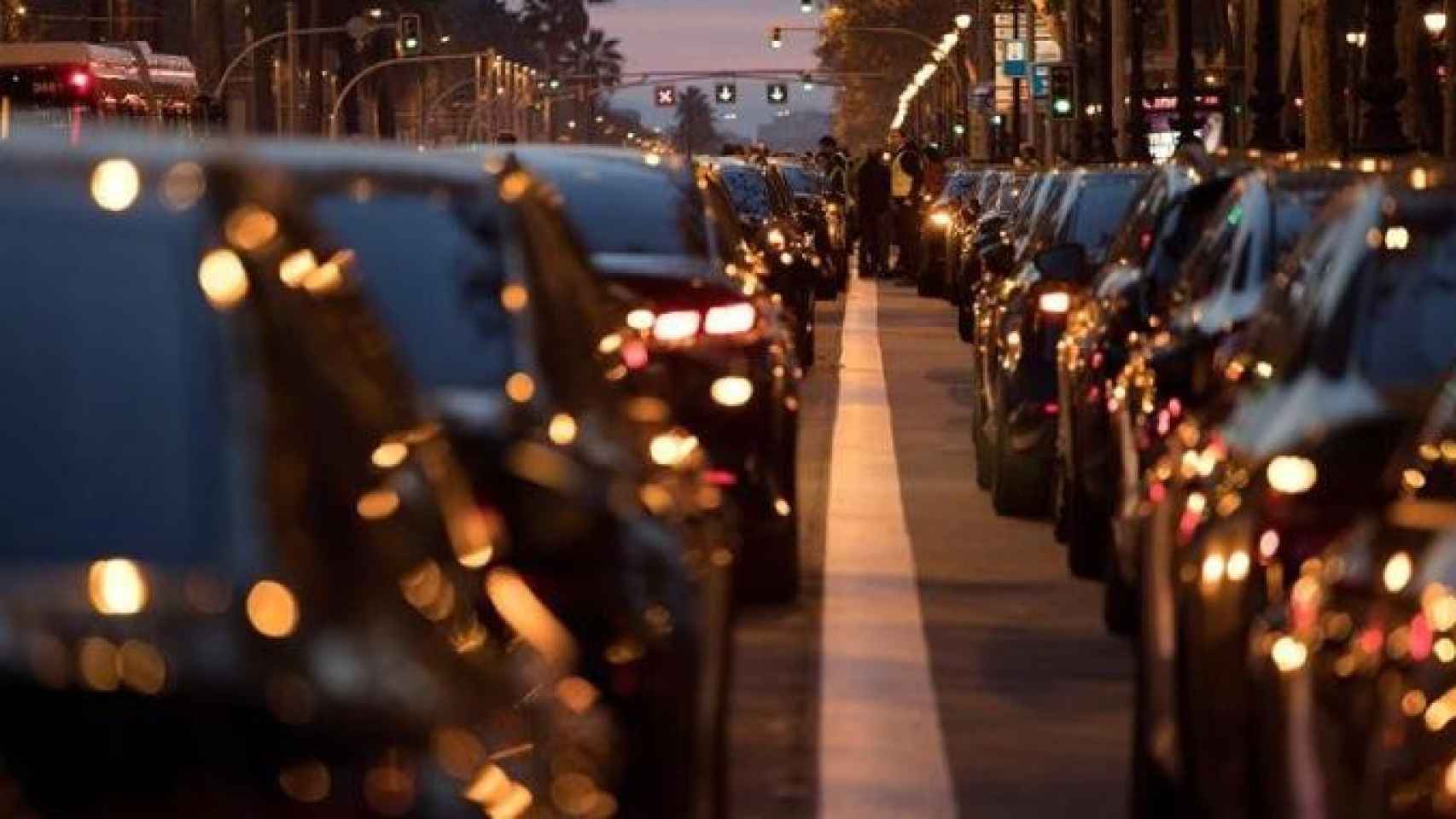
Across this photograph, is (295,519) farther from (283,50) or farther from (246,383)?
(283,50)

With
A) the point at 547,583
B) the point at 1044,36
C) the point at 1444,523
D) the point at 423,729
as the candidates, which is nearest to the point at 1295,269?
the point at 1444,523

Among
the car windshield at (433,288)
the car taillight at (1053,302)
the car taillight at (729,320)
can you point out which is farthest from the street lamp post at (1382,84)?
the car windshield at (433,288)

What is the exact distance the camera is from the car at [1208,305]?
11.5 m

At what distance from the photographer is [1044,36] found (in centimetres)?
A: 10212

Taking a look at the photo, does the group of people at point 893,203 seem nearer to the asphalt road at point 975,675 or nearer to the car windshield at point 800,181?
the car windshield at point 800,181

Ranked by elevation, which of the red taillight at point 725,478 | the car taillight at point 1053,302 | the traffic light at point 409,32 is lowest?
the red taillight at point 725,478

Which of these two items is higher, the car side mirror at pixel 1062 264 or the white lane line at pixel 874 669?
the car side mirror at pixel 1062 264

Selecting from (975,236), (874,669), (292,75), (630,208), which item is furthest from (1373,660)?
(292,75)

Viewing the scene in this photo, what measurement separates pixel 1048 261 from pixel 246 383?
10592mm

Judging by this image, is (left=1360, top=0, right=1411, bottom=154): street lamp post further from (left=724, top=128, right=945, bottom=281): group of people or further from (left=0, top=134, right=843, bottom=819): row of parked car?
(left=724, top=128, right=945, bottom=281): group of people

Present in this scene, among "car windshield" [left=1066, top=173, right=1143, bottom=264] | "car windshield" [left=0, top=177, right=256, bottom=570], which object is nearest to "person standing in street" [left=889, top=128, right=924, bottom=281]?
"car windshield" [left=1066, top=173, right=1143, bottom=264]

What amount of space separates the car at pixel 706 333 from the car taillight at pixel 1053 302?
2636 mm

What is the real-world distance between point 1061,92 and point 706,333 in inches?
2215

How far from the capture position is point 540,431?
645 cm
